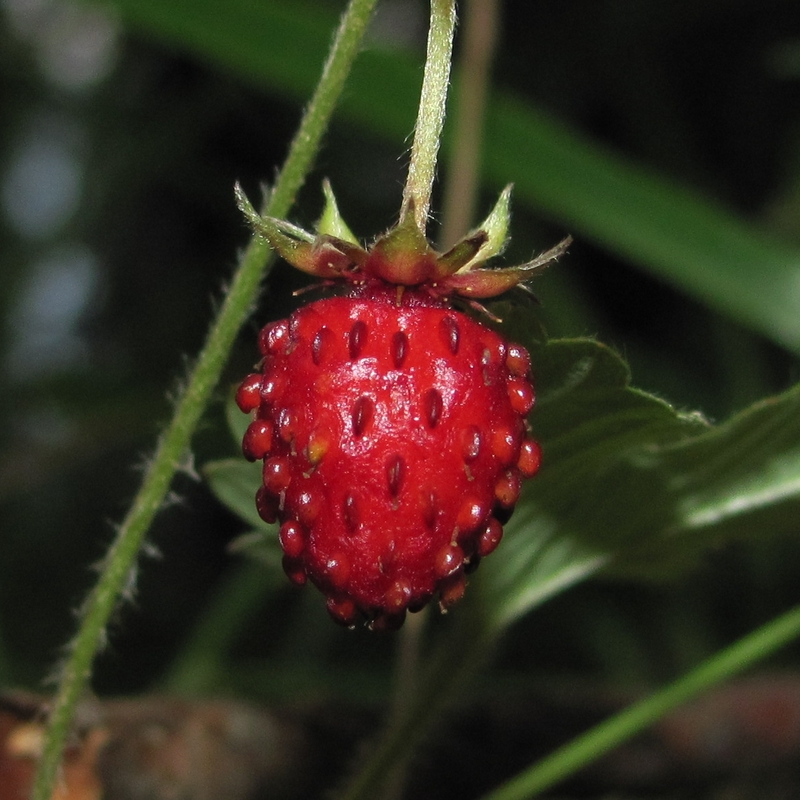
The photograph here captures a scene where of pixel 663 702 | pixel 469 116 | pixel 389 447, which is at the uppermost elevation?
pixel 389 447

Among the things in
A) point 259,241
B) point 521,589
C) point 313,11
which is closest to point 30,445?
point 313,11

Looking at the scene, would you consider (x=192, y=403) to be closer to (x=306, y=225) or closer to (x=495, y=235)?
(x=495, y=235)

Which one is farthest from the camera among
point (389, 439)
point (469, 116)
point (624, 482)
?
point (469, 116)

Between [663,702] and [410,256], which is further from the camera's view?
[663,702]

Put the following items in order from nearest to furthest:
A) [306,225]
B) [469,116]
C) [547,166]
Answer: [469,116]
[547,166]
[306,225]

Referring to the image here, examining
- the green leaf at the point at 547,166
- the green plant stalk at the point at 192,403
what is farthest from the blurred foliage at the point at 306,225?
the green plant stalk at the point at 192,403

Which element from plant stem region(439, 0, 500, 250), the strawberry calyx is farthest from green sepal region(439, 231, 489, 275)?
plant stem region(439, 0, 500, 250)

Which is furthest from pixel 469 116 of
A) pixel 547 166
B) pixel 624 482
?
pixel 624 482

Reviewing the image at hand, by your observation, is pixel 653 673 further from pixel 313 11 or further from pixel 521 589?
pixel 313 11

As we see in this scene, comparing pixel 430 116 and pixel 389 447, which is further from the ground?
pixel 430 116
